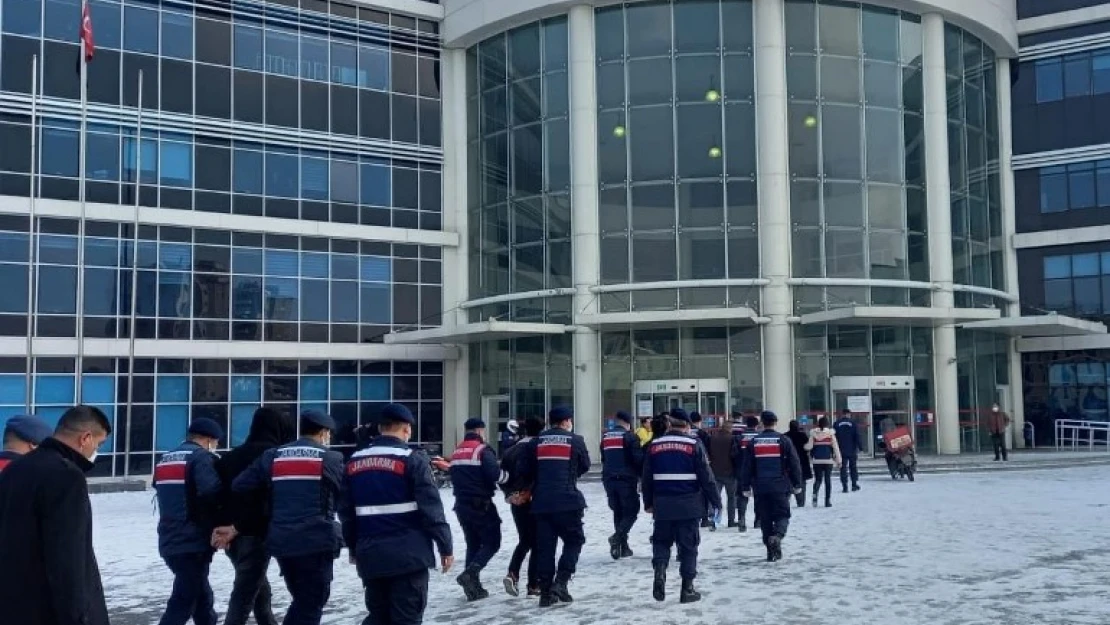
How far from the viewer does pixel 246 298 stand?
36.1 meters

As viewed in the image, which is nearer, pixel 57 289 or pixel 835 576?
pixel 835 576

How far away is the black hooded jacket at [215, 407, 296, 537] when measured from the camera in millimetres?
8523

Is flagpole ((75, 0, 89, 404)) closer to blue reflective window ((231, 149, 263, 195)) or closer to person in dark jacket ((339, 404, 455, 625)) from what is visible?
blue reflective window ((231, 149, 263, 195))

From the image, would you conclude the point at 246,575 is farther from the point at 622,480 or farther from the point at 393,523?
the point at 622,480

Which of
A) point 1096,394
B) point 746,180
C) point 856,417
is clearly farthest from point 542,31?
point 1096,394

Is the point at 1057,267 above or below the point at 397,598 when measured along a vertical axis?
above

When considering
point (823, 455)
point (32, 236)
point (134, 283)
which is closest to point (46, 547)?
point (823, 455)

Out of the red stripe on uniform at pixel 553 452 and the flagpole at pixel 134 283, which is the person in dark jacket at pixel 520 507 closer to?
the red stripe on uniform at pixel 553 452

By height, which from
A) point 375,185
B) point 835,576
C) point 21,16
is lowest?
point 835,576

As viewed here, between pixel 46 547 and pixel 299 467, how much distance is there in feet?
9.94

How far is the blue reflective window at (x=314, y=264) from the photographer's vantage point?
37.0 meters

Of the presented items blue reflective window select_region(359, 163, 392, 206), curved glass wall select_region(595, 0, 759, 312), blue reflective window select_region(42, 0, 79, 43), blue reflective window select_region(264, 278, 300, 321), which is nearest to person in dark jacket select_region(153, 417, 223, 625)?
curved glass wall select_region(595, 0, 759, 312)

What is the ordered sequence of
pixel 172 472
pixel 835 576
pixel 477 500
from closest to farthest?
pixel 172 472, pixel 477 500, pixel 835 576

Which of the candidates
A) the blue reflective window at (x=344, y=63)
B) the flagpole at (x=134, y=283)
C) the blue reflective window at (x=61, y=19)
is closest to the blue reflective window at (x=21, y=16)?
the blue reflective window at (x=61, y=19)
